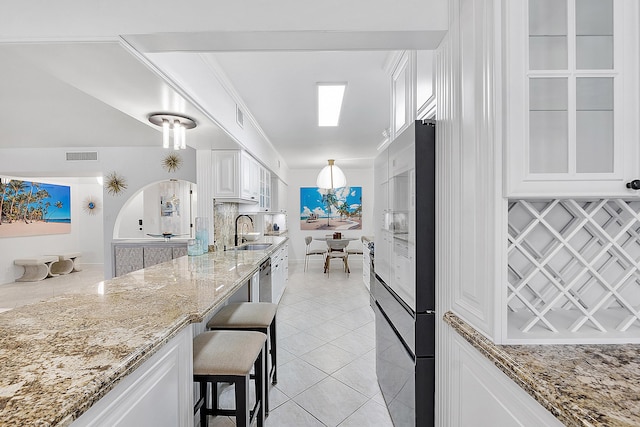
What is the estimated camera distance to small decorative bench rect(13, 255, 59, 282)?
6.21 meters

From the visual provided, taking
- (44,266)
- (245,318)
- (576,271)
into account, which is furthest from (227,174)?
(44,266)

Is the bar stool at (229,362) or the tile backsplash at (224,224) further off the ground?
the tile backsplash at (224,224)

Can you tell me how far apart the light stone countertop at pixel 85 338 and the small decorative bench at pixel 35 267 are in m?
6.46

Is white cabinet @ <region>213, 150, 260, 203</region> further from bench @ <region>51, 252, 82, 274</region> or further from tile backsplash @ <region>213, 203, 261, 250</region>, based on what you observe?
bench @ <region>51, 252, 82, 274</region>

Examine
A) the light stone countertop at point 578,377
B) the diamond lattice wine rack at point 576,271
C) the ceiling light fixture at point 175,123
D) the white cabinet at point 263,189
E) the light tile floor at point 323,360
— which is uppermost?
the ceiling light fixture at point 175,123

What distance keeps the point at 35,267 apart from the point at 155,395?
25.0 feet

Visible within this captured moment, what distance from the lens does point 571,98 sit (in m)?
0.96

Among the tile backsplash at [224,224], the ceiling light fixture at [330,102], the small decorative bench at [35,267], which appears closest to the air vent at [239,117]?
the ceiling light fixture at [330,102]

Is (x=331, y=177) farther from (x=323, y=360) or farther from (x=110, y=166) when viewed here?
(x=110, y=166)

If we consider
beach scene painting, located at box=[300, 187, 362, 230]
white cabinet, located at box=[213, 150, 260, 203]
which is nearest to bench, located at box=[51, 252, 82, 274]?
beach scene painting, located at box=[300, 187, 362, 230]

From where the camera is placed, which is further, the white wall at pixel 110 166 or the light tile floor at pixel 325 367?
the white wall at pixel 110 166

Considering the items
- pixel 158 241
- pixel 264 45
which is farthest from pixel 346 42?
pixel 158 241

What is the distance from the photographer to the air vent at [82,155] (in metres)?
5.05

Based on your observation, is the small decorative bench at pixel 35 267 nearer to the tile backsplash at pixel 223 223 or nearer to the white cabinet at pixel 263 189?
the tile backsplash at pixel 223 223
